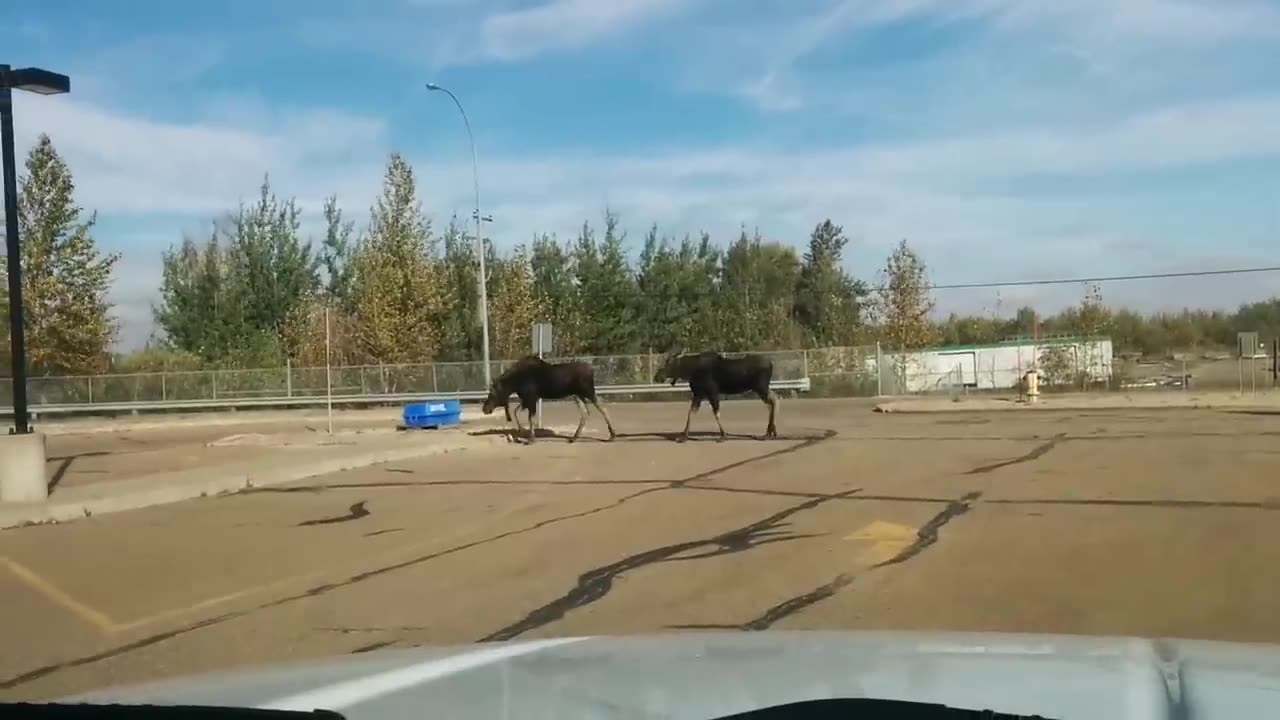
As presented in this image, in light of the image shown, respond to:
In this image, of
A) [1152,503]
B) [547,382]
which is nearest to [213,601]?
[1152,503]

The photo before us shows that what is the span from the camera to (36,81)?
1582 cm

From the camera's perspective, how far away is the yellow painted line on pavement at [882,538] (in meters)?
10.8

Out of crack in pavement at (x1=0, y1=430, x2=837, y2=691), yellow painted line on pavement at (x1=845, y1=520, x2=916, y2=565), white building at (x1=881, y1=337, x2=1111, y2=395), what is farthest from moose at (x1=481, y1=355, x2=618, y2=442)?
white building at (x1=881, y1=337, x2=1111, y2=395)

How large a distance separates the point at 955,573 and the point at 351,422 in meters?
30.4

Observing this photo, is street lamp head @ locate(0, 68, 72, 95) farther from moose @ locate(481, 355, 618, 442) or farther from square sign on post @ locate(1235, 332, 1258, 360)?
square sign on post @ locate(1235, 332, 1258, 360)

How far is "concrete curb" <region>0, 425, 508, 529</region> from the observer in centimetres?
1500

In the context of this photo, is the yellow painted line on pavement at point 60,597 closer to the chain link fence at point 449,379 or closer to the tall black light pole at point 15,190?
the tall black light pole at point 15,190

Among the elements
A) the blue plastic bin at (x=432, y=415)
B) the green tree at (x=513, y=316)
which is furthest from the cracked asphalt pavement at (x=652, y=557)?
the green tree at (x=513, y=316)

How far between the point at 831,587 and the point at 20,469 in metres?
11.2

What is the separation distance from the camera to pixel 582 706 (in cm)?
313

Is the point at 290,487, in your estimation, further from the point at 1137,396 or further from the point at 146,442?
the point at 1137,396

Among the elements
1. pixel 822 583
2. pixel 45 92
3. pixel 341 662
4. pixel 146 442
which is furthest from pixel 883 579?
pixel 146 442

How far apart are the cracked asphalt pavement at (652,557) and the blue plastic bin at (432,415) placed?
10.6 meters

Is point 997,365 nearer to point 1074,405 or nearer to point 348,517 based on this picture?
point 1074,405
